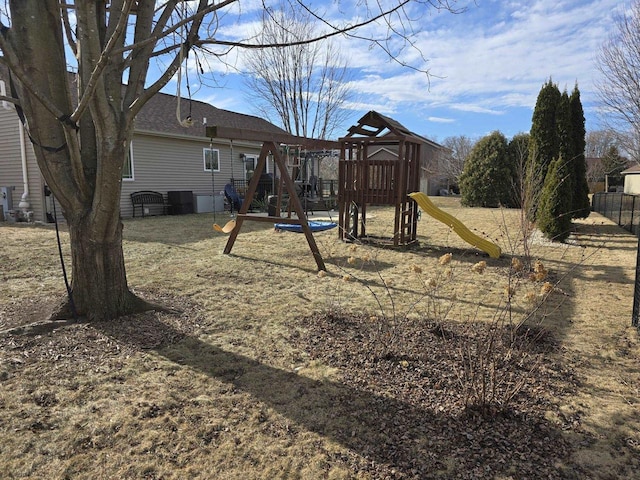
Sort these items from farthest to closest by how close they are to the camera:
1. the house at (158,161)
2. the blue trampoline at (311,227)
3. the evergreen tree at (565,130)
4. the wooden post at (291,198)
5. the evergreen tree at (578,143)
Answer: the house at (158,161) < the evergreen tree at (578,143) < the evergreen tree at (565,130) < the blue trampoline at (311,227) < the wooden post at (291,198)

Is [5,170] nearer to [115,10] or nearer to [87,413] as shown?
[115,10]

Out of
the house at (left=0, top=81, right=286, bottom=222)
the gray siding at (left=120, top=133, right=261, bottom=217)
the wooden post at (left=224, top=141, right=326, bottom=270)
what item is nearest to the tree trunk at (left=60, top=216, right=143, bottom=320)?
the wooden post at (left=224, top=141, right=326, bottom=270)

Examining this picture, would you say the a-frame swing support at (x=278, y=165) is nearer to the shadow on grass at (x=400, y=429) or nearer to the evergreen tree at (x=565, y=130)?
the shadow on grass at (x=400, y=429)

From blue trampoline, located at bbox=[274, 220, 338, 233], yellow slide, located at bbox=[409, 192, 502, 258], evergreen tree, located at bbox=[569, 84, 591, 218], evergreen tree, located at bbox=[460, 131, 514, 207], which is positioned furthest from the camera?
evergreen tree, located at bbox=[460, 131, 514, 207]

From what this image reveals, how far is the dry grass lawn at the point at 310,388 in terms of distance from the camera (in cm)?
191

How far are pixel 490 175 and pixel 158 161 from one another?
13.6 metres

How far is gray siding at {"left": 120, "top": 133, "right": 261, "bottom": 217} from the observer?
1266cm

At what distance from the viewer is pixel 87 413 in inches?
88.0

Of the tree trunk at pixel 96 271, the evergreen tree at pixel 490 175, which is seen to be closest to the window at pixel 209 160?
the evergreen tree at pixel 490 175

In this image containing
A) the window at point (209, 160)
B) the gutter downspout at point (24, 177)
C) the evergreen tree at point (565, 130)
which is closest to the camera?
the evergreen tree at point (565, 130)

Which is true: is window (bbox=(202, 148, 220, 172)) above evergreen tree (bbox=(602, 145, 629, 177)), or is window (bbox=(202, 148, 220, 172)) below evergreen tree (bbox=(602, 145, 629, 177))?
below

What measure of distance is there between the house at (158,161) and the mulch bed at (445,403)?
21.6ft

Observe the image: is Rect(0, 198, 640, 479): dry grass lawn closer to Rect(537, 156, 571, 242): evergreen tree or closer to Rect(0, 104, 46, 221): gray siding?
Rect(537, 156, 571, 242): evergreen tree

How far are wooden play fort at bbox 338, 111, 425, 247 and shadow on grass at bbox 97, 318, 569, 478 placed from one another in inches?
206
